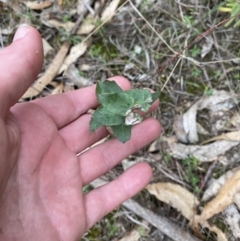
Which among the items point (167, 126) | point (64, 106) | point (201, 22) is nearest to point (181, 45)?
point (201, 22)

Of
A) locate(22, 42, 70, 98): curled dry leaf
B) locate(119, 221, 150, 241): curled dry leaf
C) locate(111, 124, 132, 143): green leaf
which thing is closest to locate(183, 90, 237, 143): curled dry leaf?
locate(119, 221, 150, 241): curled dry leaf

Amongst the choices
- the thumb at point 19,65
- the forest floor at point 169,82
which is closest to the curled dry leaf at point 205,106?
the forest floor at point 169,82

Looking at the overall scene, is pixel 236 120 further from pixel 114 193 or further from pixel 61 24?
pixel 61 24

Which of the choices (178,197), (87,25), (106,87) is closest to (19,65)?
(106,87)

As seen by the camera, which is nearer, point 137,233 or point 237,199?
point 237,199

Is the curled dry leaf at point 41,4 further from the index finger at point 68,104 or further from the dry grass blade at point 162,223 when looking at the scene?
the dry grass blade at point 162,223

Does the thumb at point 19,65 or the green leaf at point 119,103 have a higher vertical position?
the thumb at point 19,65
